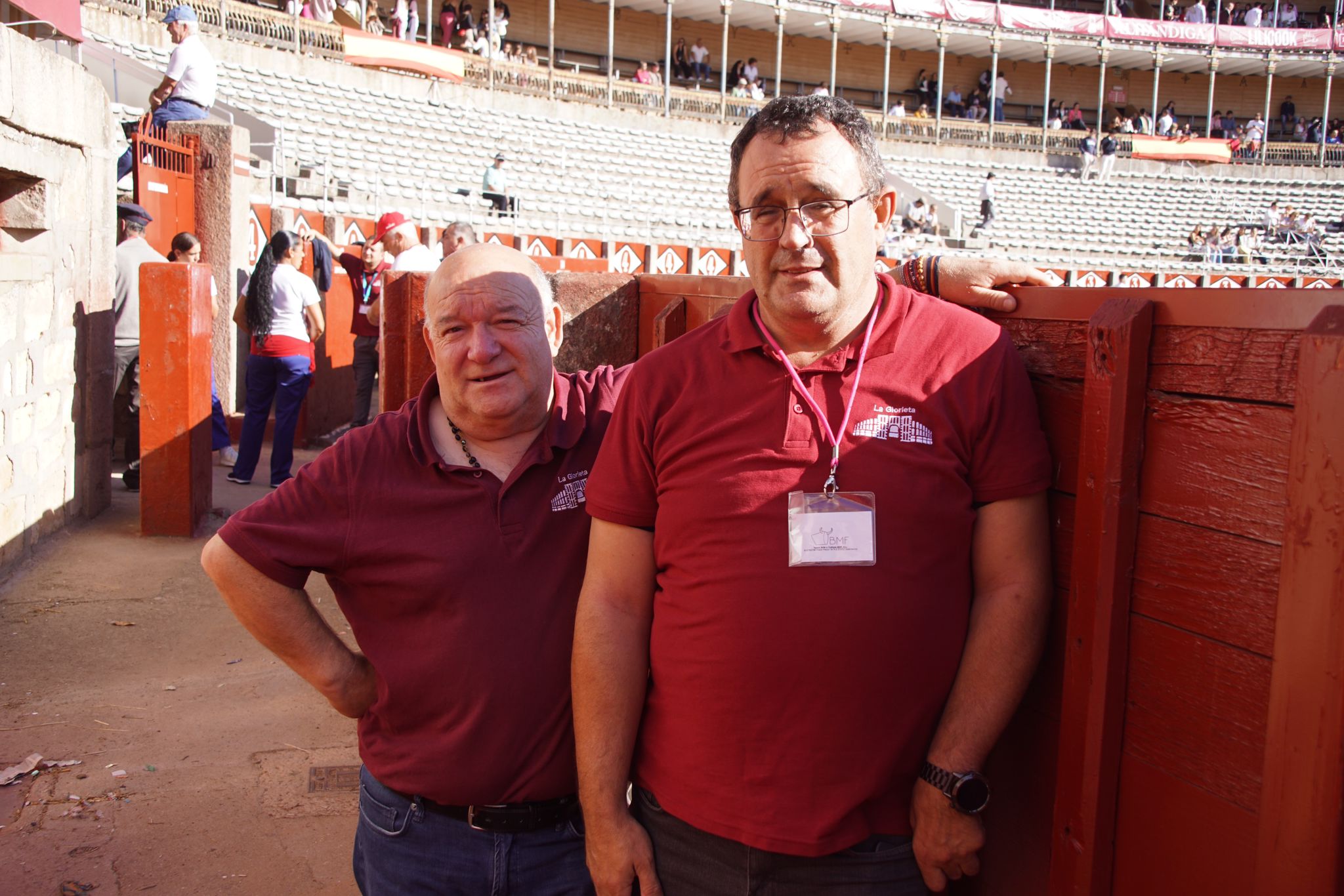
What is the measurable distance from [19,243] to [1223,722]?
5.69m

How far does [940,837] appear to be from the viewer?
5.39ft

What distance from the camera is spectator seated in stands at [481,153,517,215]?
19.0 meters

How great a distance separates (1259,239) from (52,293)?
31790 mm

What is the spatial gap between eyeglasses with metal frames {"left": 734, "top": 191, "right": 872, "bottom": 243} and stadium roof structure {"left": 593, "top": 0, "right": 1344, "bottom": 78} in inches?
1579

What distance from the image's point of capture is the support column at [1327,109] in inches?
1590

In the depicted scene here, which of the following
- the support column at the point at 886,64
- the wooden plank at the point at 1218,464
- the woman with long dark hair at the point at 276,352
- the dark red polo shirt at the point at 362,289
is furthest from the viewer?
the support column at the point at 886,64

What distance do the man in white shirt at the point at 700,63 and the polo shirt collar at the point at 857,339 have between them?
38.7m

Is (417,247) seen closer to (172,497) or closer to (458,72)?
(172,497)

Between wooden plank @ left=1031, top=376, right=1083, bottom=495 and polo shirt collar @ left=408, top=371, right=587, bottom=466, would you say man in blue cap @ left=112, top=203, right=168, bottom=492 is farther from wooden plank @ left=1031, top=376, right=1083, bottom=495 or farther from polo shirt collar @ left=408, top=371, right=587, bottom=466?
wooden plank @ left=1031, top=376, right=1083, bottom=495

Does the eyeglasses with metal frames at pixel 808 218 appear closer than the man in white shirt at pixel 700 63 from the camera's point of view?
Yes

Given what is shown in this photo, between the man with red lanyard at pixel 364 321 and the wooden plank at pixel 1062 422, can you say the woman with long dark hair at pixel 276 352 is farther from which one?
the wooden plank at pixel 1062 422

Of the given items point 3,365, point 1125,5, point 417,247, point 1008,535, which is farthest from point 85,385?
point 1125,5

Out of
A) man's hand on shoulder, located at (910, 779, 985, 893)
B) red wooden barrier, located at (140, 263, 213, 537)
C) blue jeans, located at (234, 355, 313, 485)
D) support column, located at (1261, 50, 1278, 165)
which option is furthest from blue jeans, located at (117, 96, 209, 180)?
support column, located at (1261, 50, 1278, 165)

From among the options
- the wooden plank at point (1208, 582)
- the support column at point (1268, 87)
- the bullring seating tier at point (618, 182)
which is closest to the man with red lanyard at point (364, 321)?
the bullring seating tier at point (618, 182)
